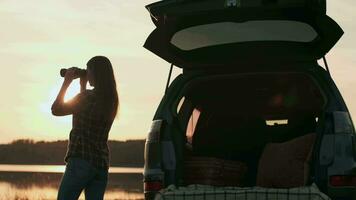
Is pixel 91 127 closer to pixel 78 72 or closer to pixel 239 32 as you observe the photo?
pixel 78 72

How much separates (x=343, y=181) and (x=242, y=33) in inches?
59.9

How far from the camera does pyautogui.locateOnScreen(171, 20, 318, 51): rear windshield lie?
5.63m

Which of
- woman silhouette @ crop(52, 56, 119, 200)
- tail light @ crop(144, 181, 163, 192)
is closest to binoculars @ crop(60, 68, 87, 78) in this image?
woman silhouette @ crop(52, 56, 119, 200)

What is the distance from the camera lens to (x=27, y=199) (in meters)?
19.7

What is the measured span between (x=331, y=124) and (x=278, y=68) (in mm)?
838

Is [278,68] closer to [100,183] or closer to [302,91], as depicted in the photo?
[302,91]

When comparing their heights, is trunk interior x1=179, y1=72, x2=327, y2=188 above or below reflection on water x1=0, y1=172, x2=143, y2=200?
above

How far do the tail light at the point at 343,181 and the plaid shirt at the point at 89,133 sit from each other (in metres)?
1.97

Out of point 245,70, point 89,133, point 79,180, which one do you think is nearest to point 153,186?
point 79,180

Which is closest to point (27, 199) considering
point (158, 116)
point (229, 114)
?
point (229, 114)

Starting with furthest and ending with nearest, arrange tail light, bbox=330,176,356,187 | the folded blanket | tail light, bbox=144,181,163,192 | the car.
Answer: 1. tail light, bbox=144,181,163,192
2. the car
3. tail light, bbox=330,176,356,187
4. the folded blanket

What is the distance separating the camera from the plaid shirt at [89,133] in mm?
5824

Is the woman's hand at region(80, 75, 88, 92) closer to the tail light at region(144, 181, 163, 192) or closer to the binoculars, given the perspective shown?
the binoculars

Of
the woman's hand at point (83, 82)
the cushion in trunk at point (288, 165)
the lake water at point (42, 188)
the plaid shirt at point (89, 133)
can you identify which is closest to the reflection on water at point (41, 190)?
the lake water at point (42, 188)
